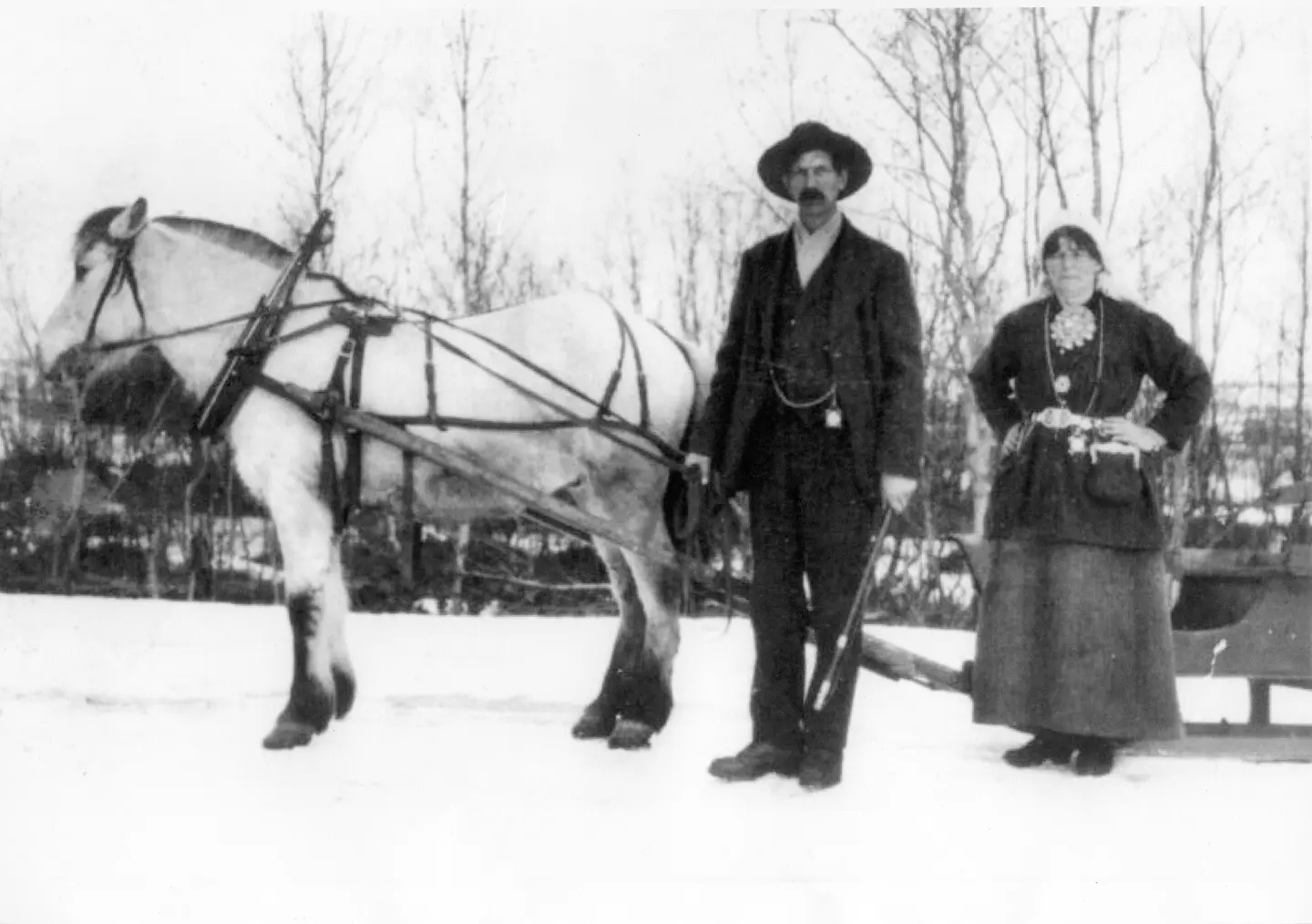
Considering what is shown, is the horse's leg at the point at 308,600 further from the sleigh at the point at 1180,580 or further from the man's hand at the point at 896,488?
the man's hand at the point at 896,488

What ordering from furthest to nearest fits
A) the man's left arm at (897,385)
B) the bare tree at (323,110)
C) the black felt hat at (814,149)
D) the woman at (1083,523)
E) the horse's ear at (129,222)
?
the horse's ear at (129,222) < the bare tree at (323,110) < the woman at (1083,523) < the black felt hat at (814,149) < the man's left arm at (897,385)

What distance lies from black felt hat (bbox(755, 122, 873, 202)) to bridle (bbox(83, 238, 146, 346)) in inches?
80.3

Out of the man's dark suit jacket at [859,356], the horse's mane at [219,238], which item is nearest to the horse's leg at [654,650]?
the man's dark suit jacket at [859,356]

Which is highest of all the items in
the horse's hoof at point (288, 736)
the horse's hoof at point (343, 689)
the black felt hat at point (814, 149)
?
the black felt hat at point (814, 149)

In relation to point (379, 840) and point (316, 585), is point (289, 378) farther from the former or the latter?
point (379, 840)

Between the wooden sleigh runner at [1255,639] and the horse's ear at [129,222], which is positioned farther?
the horse's ear at [129,222]

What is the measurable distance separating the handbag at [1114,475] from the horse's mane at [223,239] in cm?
233

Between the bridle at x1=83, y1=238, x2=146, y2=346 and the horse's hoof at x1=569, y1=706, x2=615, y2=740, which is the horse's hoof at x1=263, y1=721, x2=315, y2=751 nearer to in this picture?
the horse's hoof at x1=569, y1=706, x2=615, y2=740

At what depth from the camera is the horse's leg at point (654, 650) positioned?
413 centimetres

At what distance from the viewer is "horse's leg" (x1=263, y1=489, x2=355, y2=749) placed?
405 centimetres

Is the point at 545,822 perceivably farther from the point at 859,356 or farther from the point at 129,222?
the point at 129,222

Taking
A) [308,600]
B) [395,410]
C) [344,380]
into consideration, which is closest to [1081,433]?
[395,410]

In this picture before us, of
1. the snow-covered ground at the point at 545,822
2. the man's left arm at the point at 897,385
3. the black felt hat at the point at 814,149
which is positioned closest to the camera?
the snow-covered ground at the point at 545,822

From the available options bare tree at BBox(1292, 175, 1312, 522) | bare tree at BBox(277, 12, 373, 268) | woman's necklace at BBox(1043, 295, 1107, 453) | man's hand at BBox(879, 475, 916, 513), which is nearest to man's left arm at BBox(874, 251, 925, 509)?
man's hand at BBox(879, 475, 916, 513)
